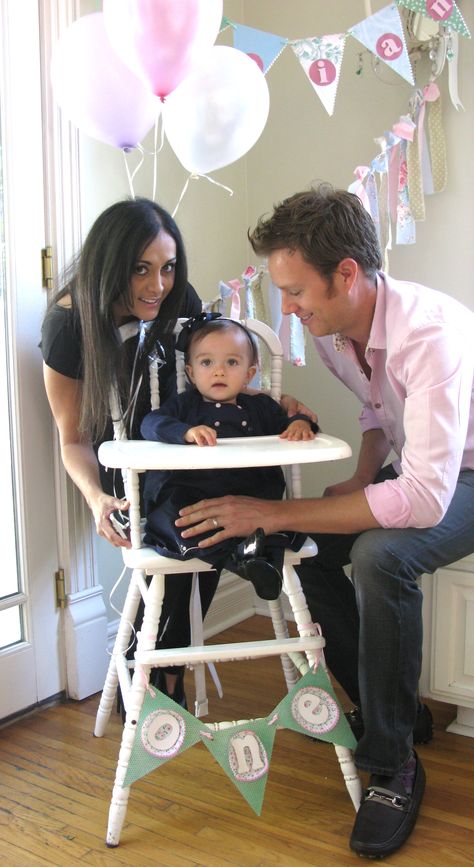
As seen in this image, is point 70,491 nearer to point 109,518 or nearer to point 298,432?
point 109,518

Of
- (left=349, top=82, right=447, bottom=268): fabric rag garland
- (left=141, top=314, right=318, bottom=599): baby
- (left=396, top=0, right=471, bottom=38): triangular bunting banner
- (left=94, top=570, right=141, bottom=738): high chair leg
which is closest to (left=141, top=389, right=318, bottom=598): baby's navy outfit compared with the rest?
(left=141, top=314, right=318, bottom=599): baby

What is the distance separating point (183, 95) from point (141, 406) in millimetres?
671

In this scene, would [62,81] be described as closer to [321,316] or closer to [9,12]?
[9,12]

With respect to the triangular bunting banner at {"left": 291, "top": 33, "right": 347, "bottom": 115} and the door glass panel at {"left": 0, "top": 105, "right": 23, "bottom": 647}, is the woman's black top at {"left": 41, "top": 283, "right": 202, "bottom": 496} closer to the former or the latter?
the door glass panel at {"left": 0, "top": 105, "right": 23, "bottom": 647}

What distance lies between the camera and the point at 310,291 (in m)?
1.54

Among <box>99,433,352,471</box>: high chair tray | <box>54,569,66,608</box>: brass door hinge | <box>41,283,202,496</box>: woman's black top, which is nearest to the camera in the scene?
<box>99,433,352,471</box>: high chair tray

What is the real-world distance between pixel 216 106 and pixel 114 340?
0.53m

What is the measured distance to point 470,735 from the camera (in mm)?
1845

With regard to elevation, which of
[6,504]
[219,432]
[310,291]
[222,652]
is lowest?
[222,652]

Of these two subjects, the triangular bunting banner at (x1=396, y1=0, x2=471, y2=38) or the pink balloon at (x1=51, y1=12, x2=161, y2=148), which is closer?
the pink balloon at (x1=51, y1=12, x2=161, y2=148)

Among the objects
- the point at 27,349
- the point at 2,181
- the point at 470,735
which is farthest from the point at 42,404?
the point at 470,735

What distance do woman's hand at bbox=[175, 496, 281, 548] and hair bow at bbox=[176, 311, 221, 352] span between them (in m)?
0.41

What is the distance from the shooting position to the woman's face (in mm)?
1697

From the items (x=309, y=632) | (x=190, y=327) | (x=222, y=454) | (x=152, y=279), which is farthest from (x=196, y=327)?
(x=309, y=632)
